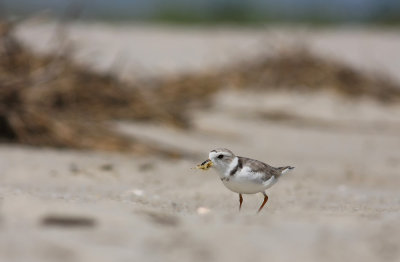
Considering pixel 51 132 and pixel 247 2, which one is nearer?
pixel 51 132

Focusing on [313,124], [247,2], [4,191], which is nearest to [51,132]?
[4,191]

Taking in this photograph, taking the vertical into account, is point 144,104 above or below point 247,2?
below

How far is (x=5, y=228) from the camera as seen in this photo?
11.1ft

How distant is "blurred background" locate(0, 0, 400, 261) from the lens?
336cm

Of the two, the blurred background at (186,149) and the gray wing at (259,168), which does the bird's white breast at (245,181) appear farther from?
the blurred background at (186,149)

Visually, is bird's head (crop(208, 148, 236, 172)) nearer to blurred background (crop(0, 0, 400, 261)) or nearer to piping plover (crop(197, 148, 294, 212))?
piping plover (crop(197, 148, 294, 212))

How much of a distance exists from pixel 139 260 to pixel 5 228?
596mm

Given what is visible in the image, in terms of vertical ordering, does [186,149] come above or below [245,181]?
above

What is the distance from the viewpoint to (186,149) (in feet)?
29.1

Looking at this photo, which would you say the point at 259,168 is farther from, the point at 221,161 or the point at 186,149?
the point at 186,149

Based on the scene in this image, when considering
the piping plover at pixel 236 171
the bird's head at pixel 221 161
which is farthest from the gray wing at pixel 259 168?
the bird's head at pixel 221 161

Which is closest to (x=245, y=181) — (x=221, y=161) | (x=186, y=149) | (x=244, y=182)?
(x=244, y=182)

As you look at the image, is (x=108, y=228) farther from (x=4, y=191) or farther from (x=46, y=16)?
(x=46, y=16)

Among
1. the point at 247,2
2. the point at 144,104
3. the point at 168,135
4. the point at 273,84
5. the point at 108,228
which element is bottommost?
the point at 108,228
